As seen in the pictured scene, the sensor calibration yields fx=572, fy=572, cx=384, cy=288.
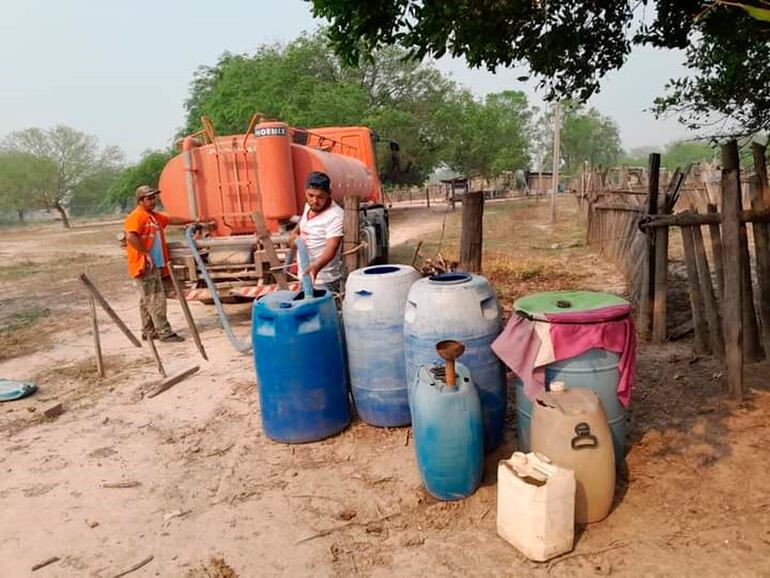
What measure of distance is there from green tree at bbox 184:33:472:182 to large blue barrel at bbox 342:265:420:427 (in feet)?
66.0

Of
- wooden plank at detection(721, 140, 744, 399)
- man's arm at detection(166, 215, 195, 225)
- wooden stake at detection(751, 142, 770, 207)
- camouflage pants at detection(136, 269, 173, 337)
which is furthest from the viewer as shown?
man's arm at detection(166, 215, 195, 225)

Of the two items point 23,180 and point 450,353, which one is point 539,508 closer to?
point 450,353

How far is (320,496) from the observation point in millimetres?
3287

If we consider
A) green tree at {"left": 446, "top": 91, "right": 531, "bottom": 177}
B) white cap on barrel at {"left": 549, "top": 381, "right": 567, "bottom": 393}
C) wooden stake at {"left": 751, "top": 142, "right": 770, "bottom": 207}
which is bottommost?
white cap on barrel at {"left": 549, "top": 381, "right": 567, "bottom": 393}

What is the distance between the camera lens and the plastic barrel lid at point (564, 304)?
9.93 feet

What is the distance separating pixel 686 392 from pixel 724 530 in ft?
5.46

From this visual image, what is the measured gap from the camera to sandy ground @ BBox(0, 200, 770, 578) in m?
2.67

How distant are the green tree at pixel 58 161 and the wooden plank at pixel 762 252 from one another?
5406 cm

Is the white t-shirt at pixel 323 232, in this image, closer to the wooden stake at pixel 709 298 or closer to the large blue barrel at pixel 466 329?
the large blue barrel at pixel 466 329

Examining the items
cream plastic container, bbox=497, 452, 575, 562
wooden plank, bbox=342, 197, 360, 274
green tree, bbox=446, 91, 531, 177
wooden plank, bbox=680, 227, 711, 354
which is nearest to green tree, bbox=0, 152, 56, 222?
green tree, bbox=446, 91, 531, 177

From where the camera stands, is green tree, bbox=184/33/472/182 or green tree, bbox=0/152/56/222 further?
green tree, bbox=0/152/56/222

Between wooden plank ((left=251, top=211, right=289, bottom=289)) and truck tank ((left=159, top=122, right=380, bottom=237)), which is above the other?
truck tank ((left=159, top=122, right=380, bottom=237))

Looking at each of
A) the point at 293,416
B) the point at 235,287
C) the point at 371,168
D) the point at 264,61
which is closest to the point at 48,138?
the point at 264,61

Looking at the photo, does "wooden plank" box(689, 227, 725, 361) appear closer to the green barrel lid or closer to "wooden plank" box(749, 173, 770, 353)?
"wooden plank" box(749, 173, 770, 353)
